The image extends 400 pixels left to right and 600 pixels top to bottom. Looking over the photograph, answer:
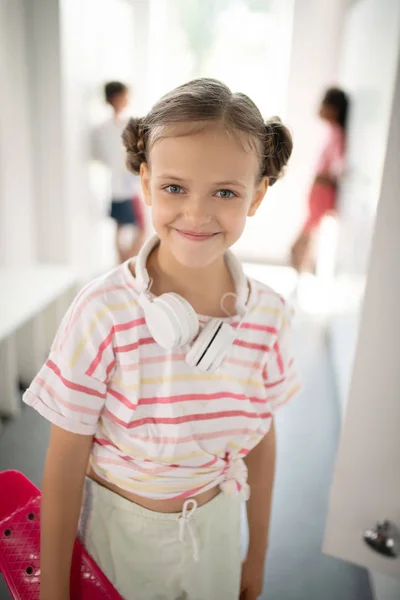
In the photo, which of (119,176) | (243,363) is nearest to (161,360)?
(243,363)

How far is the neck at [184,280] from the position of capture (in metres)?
0.69

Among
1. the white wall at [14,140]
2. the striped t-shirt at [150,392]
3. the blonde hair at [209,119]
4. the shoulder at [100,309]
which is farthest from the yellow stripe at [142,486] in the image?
the white wall at [14,140]

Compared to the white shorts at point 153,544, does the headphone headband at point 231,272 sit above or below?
above

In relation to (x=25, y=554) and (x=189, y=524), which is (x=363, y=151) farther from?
(x=25, y=554)

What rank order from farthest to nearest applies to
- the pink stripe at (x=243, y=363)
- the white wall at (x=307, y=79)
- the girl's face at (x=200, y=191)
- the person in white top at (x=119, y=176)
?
1. the white wall at (x=307, y=79)
2. the person in white top at (x=119, y=176)
3. the pink stripe at (x=243, y=363)
4. the girl's face at (x=200, y=191)

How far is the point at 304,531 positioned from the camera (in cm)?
156

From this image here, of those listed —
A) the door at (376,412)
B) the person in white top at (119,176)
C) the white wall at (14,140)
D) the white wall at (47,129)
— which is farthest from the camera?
the person in white top at (119,176)

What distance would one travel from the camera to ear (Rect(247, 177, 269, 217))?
669mm

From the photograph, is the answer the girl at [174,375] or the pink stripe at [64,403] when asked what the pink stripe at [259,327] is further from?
the pink stripe at [64,403]

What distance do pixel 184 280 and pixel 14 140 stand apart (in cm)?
208

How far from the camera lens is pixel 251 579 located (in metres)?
0.90

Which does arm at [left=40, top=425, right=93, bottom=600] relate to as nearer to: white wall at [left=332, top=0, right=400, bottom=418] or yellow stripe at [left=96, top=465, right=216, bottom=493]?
yellow stripe at [left=96, top=465, right=216, bottom=493]

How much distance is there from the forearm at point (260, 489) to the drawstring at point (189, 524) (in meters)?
0.16

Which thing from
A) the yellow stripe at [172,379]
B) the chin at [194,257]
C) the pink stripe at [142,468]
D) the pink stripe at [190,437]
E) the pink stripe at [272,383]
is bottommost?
the pink stripe at [142,468]
